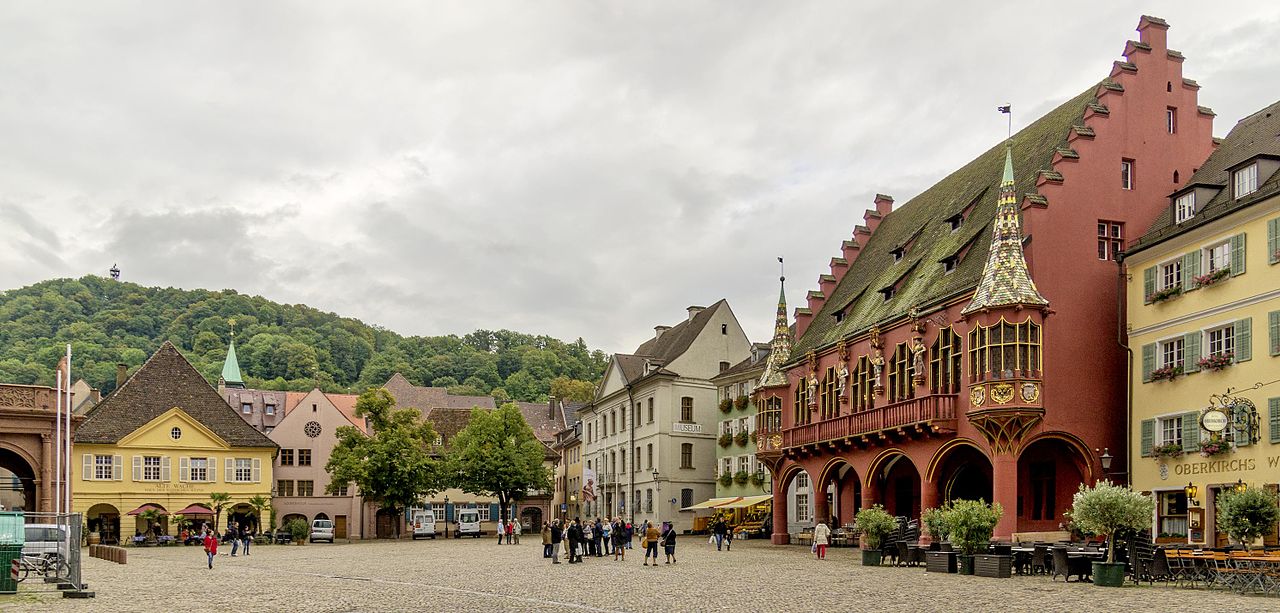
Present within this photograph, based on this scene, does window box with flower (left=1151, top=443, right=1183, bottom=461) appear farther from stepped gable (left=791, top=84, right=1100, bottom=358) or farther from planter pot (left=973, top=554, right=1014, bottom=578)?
planter pot (left=973, top=554, right=1014, bottom=578)

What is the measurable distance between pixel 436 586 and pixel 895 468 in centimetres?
2681

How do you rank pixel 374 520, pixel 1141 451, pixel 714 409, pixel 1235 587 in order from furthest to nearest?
1. pixel 374 520
2. pixel 714 409
3. pixel 1141 451
4. pixel 1235 587

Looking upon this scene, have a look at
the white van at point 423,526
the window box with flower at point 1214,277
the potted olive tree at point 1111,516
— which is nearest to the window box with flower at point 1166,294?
the window box with flower at point 1214,277

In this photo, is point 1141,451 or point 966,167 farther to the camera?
point 966,167

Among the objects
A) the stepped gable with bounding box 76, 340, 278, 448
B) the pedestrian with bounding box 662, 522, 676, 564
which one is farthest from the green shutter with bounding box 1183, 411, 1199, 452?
the stepped gable with bounding box 76, 340, 278, 448

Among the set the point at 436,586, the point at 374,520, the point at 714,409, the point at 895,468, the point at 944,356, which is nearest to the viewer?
the point at 436,586

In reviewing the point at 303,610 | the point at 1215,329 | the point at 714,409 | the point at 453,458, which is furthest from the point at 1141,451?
the point at 453,458

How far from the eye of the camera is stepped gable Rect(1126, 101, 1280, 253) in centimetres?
3486

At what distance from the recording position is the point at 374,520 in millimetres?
85938

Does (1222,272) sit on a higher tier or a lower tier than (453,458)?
higher

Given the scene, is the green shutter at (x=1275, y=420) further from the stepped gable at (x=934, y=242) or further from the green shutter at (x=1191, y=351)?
the stepped gable at (x=934, y=242)

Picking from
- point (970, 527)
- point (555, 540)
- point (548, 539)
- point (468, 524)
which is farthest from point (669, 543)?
point (468, 524)

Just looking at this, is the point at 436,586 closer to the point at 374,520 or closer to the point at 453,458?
the point at 453,458

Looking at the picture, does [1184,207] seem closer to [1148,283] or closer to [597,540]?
[1148,283]
